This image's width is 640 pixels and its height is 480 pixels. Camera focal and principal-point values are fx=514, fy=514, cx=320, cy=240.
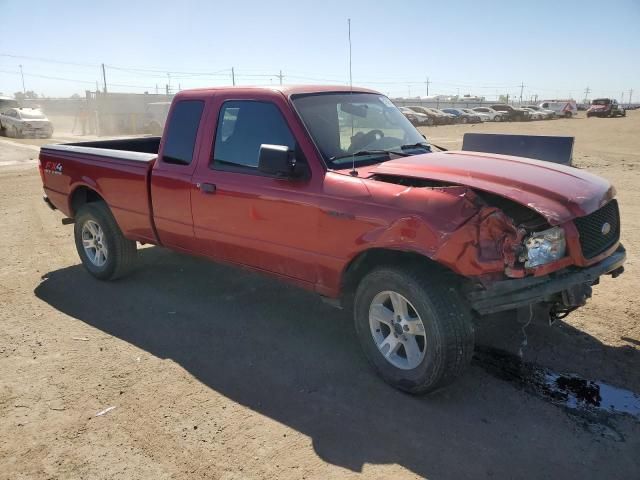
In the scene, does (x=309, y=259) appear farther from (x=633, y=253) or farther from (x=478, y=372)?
(x=633, y=253)

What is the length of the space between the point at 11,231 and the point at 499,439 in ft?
25.8

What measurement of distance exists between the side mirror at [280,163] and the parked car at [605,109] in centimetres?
5349

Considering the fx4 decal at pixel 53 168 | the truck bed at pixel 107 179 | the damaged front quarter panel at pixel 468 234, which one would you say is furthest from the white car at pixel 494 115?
the damaged front quarter panel at pixel 468 234

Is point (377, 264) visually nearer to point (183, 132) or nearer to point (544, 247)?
point (544, 247)

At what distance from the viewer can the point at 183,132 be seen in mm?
4738

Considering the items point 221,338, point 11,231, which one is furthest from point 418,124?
point 221,338

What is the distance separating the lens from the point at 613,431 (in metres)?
3.05

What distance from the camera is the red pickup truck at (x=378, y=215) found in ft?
10.1

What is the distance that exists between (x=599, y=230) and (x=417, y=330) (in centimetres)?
143

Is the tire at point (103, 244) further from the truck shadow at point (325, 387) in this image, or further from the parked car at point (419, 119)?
the parked car at point (419, 119)

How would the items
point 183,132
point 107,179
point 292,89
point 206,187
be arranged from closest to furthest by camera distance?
point 292,89
point 206,187
point 183,132
point 107,179

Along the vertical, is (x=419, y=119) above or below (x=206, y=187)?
above

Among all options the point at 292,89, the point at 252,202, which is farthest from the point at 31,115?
the point at 252,202

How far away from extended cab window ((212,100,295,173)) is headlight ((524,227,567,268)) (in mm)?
1838
